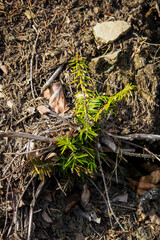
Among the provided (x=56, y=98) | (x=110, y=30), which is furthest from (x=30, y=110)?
(x=110, y=30)

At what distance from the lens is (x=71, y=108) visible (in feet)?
7.44

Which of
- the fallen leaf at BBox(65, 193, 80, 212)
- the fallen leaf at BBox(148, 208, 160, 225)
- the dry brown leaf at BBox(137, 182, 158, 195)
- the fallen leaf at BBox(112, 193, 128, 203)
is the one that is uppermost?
the fallen leaf at BBox(65, 193, 80, 212)

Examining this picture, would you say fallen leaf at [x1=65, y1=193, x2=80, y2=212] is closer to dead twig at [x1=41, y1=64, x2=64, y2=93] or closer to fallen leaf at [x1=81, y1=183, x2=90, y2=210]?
fallen leaf at [x1=81, y1=183, x2=90, y2=210]

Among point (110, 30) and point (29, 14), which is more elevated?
point (29, 14)

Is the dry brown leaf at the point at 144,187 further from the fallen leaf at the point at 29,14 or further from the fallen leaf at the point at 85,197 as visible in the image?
the fallen leaf at the point at 29,14

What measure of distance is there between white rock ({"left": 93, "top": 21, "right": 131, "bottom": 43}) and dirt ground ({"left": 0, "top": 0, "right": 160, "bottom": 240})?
0.06m

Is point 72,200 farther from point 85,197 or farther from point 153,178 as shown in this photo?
point 153,178

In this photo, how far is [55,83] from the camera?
2.32m

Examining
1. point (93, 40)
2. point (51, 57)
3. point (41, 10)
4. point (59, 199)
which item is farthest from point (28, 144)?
point (41, 10)

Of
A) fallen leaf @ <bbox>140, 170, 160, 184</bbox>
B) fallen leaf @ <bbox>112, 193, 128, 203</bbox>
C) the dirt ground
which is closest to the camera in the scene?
the dirt ground

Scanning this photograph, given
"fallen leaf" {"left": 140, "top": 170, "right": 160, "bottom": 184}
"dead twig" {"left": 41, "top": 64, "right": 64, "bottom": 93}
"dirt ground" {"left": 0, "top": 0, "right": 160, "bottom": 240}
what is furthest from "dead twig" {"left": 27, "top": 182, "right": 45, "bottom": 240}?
"fallen leaf" {"left": 140, "top": 170, "right": 160, "bottom": 184}

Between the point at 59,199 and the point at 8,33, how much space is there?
75.7 inches

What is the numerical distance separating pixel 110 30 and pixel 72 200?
5.97 ft

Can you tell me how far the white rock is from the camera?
231 cm
